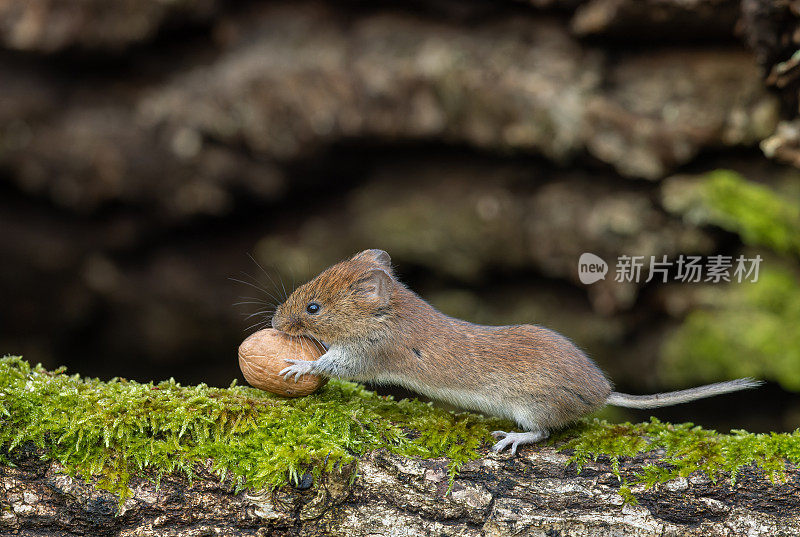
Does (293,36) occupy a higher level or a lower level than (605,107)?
higher

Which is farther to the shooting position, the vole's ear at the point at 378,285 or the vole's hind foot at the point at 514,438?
the vole's ear at the point at 378,285

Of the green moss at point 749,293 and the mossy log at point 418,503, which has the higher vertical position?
the green moss at point 749,293

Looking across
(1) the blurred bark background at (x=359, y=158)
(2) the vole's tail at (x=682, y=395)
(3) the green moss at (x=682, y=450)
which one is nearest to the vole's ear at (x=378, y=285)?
(3) the green moss at (x=682, y=450)

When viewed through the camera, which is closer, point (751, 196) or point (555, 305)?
point (751, 196)

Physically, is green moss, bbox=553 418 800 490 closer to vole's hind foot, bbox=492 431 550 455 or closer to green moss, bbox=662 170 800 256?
vole's hind foot, bbox=492 431 550 455

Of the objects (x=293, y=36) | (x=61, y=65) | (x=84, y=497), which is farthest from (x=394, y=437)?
(x=61, y=65)

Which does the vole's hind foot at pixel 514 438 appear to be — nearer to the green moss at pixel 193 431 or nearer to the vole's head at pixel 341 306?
the green moss at pixel 193 431

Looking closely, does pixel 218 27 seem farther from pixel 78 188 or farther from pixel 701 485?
pixel 701 485
